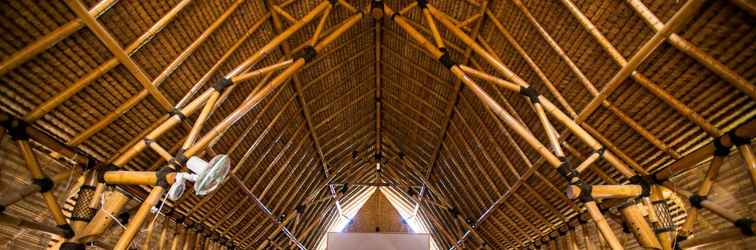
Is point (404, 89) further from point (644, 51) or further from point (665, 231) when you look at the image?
point (665, 231)

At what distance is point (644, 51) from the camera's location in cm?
499

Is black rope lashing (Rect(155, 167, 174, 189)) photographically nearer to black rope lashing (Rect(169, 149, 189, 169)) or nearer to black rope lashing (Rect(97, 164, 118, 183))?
black rope lashing (Rect(169, 149, 189, 169))

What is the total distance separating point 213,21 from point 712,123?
7.05m

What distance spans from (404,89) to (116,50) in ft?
22.3

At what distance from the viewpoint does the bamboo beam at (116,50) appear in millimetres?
4605

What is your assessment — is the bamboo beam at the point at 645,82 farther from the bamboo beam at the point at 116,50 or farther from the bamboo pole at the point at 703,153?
the bamboo beam at the point at 116,50

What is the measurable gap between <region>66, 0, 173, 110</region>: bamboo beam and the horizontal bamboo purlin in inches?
0.8

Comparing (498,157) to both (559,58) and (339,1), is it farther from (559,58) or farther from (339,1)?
(339,1)

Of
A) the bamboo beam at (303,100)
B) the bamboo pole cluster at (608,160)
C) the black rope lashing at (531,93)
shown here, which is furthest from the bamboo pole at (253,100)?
the black rope lashing at (531,93)

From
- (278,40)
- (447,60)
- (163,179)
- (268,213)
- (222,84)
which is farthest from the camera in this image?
(268,213)

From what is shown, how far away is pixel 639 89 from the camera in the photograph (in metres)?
5.61

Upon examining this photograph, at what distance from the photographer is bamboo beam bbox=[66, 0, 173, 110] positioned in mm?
4605

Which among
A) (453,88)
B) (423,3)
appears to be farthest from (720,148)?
(453,88)

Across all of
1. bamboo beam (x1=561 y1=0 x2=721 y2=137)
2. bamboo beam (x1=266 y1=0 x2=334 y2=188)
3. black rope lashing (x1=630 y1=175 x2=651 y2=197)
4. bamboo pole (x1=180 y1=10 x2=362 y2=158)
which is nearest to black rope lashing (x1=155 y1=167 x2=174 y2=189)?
bamboo pole (x1=180 y1=10 x2=362 y2=158)
